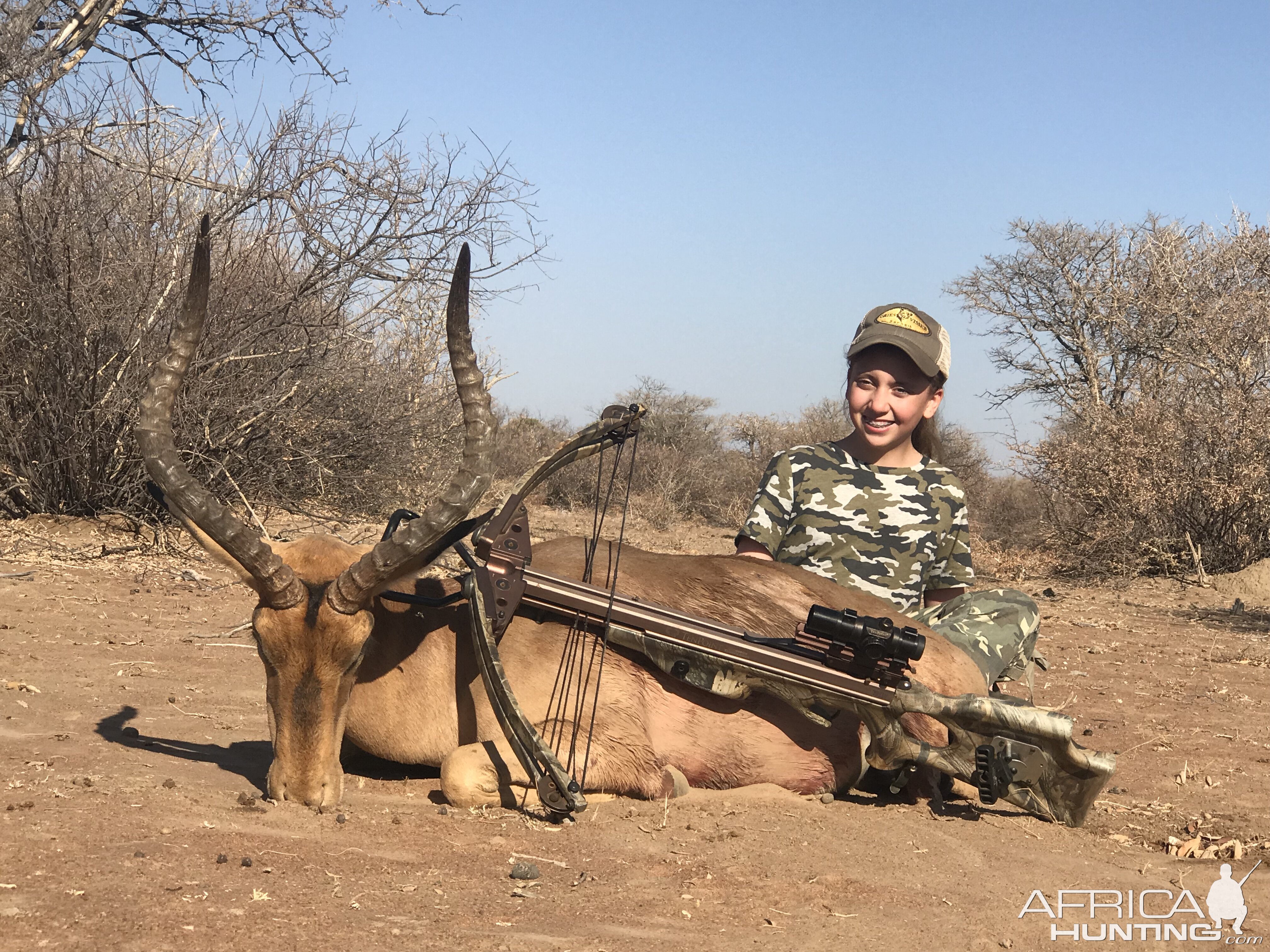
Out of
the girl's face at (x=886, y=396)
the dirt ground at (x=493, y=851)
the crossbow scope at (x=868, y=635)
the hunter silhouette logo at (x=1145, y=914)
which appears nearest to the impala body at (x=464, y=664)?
the dirt ground at (x=493, y=851)

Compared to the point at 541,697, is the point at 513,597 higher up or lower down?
higher up

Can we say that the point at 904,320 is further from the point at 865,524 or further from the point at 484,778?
the point at 484,778

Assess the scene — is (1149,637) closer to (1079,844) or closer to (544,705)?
(1079,844)

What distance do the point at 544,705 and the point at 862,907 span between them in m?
1.61

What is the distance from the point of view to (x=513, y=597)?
4734 mm

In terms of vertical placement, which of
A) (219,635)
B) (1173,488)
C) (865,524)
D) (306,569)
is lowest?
(219,635)

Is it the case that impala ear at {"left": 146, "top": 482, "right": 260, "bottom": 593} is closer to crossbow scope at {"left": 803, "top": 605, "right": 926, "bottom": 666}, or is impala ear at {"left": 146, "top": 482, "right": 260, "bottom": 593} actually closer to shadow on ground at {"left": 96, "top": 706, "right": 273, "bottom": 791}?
shadow on ground at {"left": 96, "top": 706, "right": 273, "bottom": 791}

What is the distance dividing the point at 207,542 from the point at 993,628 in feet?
11.9

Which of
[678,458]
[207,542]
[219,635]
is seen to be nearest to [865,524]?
[207,542]

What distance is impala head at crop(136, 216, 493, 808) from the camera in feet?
14.0

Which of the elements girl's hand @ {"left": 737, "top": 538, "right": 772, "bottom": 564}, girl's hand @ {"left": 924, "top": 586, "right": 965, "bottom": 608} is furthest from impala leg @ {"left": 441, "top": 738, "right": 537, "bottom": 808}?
girl's hand @ {"left": 924, "top": 586, "right": 965, "bottom": 608}

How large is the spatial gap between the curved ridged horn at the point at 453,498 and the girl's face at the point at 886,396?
2261mm

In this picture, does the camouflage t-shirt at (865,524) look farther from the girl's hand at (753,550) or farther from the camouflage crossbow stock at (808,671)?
the camouflage crossbow stock at (808,671)

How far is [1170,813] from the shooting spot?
5.51 meters
